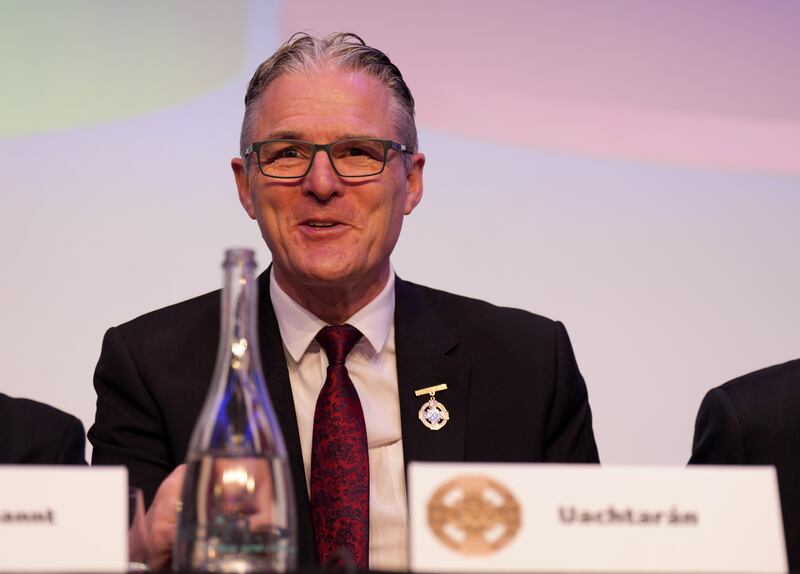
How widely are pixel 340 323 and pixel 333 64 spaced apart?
531 millimetres

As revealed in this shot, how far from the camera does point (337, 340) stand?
205cm

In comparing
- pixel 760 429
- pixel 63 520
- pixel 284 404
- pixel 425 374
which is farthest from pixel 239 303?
pixel 760 429

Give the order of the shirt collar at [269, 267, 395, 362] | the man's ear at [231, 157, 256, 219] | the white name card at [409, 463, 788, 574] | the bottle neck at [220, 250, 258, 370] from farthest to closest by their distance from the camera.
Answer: the man's ear at [231, 157, 256, 219], the shirt collar at [269, 267, 395, 362], the bottle neck at [220, 250, 258, 370], the white name card at [409, 463, 788, 574]

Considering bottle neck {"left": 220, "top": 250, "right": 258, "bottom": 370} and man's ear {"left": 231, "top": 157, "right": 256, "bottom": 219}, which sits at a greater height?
man's ear {"left": 231, "top": 157, "right": 256, "bottom": 219}

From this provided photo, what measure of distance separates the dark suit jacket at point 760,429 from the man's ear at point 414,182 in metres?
0.75

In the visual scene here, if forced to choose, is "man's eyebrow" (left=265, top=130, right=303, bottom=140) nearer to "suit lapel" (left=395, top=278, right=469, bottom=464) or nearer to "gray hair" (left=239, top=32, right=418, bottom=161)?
"gray hair" (left=239, top=32, right=418, bottom=161)

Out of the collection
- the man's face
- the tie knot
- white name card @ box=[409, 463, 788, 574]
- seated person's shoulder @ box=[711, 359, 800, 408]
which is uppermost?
the man's face

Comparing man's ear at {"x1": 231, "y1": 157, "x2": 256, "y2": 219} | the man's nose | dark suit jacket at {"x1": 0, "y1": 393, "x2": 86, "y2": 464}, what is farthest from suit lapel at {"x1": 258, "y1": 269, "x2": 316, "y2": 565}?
dark suit jacket at {"x1": 0, "y1": 393, "x2": 86, "y2": 464}

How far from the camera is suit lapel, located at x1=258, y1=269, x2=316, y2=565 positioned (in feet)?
5.95

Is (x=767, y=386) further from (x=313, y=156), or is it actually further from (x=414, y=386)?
(x=313, y=156)

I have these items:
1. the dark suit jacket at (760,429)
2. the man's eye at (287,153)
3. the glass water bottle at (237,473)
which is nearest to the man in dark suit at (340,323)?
the man's eye at (287,153)

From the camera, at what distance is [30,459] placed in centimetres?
203

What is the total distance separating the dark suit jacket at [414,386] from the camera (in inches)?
78.1

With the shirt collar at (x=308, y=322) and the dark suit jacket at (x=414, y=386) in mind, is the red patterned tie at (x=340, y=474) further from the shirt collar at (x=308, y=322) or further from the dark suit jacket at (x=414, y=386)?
the shirt collar at (x=308, y=322)
